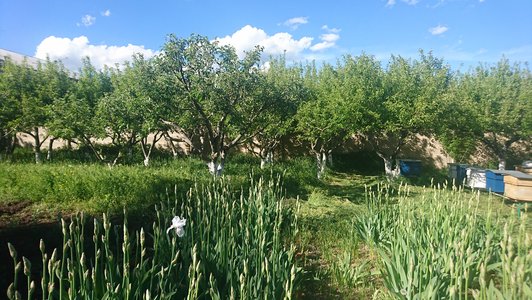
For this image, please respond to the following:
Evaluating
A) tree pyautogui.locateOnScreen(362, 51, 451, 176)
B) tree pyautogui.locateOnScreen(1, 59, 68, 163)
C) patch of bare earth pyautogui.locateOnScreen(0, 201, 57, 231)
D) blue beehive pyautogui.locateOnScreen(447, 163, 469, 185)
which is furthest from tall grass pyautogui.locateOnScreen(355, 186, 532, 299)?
tree pyautogui.locateOnScreen(1, 59, 68, 163)

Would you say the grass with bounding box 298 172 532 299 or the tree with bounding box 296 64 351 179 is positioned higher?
the tree with bounding box 296 64 351 179

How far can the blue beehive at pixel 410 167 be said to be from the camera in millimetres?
18641

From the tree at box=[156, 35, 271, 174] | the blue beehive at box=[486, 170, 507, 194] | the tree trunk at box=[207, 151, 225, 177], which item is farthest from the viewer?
the blue beehive at box=[486, 170, 507, 194]

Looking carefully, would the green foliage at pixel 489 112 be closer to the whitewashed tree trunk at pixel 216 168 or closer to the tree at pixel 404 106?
the tree at pixel 404 106

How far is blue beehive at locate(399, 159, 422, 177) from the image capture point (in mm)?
18641

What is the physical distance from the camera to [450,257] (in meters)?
2.36

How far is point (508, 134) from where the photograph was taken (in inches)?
729

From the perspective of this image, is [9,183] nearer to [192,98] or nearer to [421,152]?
[192,98]

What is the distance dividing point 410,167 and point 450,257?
58.1 feet

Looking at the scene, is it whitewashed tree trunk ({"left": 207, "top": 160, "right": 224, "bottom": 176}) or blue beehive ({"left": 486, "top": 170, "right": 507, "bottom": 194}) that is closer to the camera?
whitewashed tree trunk ({"left": 207, "top": 160, "right": 224, "bottom": 176})

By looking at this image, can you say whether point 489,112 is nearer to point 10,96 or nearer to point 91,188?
point 91,188

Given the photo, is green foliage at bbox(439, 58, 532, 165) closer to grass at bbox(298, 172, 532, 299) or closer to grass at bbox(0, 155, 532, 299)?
grass at bbox(0, 155, 532, 299)

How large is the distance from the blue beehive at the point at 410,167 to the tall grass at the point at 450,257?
45.3ft

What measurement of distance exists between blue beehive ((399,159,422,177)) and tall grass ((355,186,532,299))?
13.8 meters
